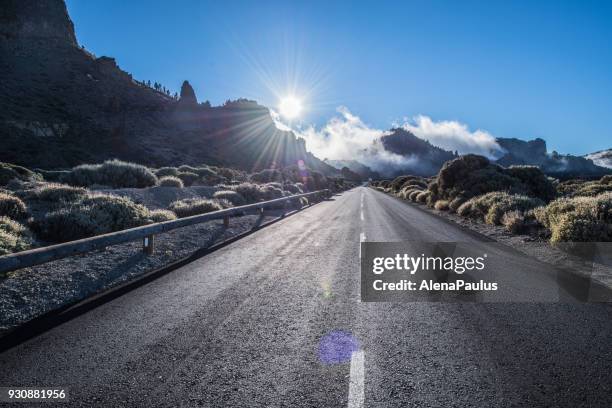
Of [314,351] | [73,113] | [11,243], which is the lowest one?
[314,351]

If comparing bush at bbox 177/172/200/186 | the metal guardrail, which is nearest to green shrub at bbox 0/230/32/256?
the metal guardrail

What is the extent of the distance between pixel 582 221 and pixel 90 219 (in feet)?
44.7

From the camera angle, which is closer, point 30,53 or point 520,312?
point 520,312

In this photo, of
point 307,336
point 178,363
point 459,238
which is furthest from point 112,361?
point 459,238

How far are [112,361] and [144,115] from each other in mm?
89446

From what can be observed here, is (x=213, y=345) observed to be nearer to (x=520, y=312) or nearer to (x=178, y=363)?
(x=178, y=363)

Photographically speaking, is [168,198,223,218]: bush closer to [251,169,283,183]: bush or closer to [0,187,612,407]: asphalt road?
[0,187,612,407]: asphalt road

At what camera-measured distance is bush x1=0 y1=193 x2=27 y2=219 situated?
29.8 ft

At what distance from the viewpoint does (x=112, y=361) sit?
128 inches

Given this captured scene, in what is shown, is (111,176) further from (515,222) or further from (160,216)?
(515,222)

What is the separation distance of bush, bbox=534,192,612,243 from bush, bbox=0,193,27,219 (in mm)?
15396

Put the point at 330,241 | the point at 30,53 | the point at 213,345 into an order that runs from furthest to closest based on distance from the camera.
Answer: the point at 30,53 < the point at 330,241 < the point at 213,345

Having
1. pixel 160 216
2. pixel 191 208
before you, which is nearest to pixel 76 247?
pixel 160 216

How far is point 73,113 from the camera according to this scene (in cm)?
5766
